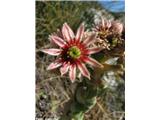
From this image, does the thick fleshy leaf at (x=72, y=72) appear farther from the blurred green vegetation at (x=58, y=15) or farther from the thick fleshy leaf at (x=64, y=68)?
the blurred green vegetation at (x=58, y=15)

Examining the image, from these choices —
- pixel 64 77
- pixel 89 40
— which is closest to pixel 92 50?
pixel 89 40

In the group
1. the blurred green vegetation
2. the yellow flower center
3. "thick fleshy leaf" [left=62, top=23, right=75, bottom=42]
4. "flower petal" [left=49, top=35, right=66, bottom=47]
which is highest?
the blurred green vegetation

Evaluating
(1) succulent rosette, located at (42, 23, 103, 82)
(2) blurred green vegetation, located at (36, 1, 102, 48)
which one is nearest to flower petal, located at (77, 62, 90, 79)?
(1) succulent rosette, located at (42, 23, 103, 82)

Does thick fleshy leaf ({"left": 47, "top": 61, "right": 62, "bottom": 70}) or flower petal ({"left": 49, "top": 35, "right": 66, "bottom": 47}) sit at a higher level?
flower petal ({"left": 49, "top": 35, "right": 66, "bottom": 47})

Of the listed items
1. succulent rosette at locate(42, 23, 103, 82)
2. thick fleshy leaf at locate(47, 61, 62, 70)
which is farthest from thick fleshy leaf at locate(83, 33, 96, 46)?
thick fleshy leaf at locate(47, 61, 62, 70)

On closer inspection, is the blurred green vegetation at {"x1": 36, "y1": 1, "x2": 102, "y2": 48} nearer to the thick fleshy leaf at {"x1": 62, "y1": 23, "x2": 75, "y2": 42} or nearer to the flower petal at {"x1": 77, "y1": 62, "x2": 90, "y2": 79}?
the thick fleshy leaf at {"x1": 62, "y1": 23, "x2": 75, "y2": 42}
